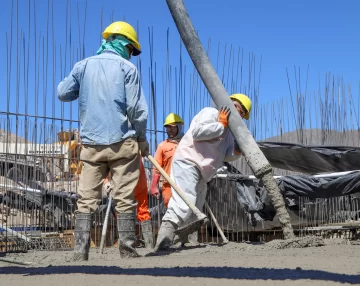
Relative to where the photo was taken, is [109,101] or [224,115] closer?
[109,101]

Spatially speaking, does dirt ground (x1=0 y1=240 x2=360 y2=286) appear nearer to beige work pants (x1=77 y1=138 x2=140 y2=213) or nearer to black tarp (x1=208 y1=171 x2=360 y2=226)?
beige work pants (x1=77 y1=138 x2=140 y2=213)

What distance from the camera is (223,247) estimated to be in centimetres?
569

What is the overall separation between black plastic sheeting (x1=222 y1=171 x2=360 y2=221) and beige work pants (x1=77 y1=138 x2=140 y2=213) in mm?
3168

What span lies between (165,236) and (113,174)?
965 millimetres

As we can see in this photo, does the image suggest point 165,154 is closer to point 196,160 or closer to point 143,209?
point 143,209

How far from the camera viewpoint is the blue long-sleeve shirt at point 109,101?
4770 millimetres

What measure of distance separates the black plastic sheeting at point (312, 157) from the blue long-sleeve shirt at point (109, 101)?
4.05m

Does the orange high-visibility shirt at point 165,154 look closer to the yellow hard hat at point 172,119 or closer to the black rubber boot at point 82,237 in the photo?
the yellow hard hat at point 172,119

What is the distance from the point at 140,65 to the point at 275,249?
10.9 ft

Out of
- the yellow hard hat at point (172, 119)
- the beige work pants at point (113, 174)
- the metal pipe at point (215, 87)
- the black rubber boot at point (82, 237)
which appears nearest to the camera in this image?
the black rubber boot at point (82, 237)

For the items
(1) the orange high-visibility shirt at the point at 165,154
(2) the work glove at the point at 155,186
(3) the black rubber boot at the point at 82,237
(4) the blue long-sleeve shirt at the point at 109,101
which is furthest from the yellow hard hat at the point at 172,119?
(3) the black rubber boot at the point at 82,237

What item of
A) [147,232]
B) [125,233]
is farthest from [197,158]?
[125,233]

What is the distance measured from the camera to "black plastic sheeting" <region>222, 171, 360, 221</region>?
25.4ft

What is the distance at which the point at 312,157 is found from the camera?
8.77 metres
